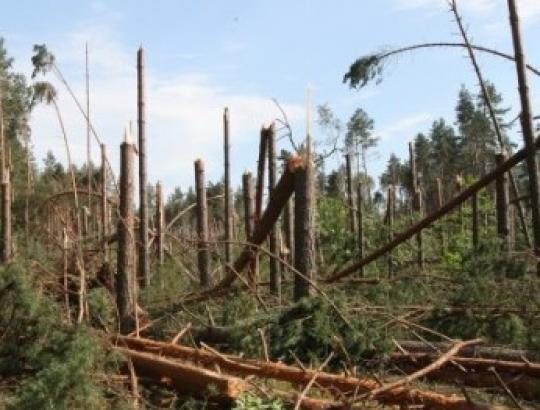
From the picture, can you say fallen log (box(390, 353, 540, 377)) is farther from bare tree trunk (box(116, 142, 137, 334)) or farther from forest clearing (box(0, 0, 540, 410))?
bare tree trunk (box(116, 142, 137, 334))

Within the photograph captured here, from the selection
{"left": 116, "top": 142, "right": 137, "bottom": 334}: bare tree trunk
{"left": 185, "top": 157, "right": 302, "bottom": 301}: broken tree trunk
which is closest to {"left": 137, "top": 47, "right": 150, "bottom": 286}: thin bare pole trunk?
{"left": 185, "top": 157, "right": 302, "bottom": 301}: broken tree trunk

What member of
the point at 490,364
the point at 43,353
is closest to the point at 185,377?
the point at 43,353

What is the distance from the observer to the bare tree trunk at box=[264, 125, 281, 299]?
8.76 m

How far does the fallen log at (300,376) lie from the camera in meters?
4.27

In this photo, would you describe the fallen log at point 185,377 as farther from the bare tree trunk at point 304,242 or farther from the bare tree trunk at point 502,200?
the bare tree trunk at point 502,200

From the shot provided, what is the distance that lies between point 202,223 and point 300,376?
686 cm

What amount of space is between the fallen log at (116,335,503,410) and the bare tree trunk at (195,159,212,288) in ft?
13.7

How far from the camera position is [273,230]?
853cm

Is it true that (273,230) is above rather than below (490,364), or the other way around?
above

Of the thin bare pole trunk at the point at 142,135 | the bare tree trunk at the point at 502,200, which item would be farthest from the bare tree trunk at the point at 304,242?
the bare tree trunk at the point at 502,200

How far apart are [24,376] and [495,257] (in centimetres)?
456

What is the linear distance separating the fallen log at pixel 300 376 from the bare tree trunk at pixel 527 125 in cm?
285

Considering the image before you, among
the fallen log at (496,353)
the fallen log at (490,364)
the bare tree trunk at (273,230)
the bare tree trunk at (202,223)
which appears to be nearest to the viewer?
the fallen log at (490,364)

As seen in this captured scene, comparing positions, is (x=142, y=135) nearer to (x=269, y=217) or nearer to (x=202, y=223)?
(x=202, y=223)
